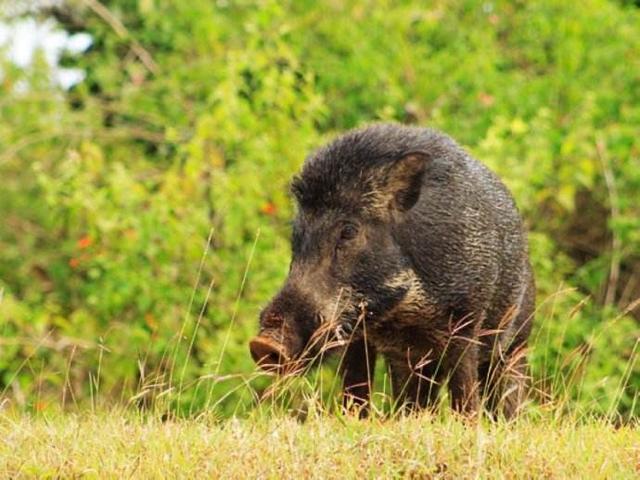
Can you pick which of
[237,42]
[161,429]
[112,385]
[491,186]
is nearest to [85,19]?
[237,42]

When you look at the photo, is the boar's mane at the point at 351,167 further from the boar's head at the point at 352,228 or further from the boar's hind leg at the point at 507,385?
the boar's hind leg at the point at 507,385

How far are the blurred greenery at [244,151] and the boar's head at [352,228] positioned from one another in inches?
120

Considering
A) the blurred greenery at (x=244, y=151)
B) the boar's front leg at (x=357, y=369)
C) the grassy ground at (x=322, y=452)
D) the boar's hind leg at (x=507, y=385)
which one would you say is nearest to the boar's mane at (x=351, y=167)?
the boar's front leg at (x=357, y=369)

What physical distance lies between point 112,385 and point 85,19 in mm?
4715

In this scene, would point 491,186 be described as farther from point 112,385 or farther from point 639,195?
point 639,195

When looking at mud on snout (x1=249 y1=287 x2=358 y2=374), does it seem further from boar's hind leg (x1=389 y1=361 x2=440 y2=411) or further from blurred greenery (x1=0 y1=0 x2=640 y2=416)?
blurred greenery (x1=0 y1=0 x2=640 y2=416)

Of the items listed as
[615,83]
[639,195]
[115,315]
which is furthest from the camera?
[615,83]

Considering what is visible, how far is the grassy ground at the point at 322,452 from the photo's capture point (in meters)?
4.40

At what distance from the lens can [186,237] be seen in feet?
30.3

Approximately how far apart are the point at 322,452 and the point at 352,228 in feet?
5.20

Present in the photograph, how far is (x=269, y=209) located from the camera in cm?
948

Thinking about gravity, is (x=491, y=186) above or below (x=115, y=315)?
above

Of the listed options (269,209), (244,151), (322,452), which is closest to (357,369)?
(322,452)

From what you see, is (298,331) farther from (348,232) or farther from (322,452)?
(322,452)
